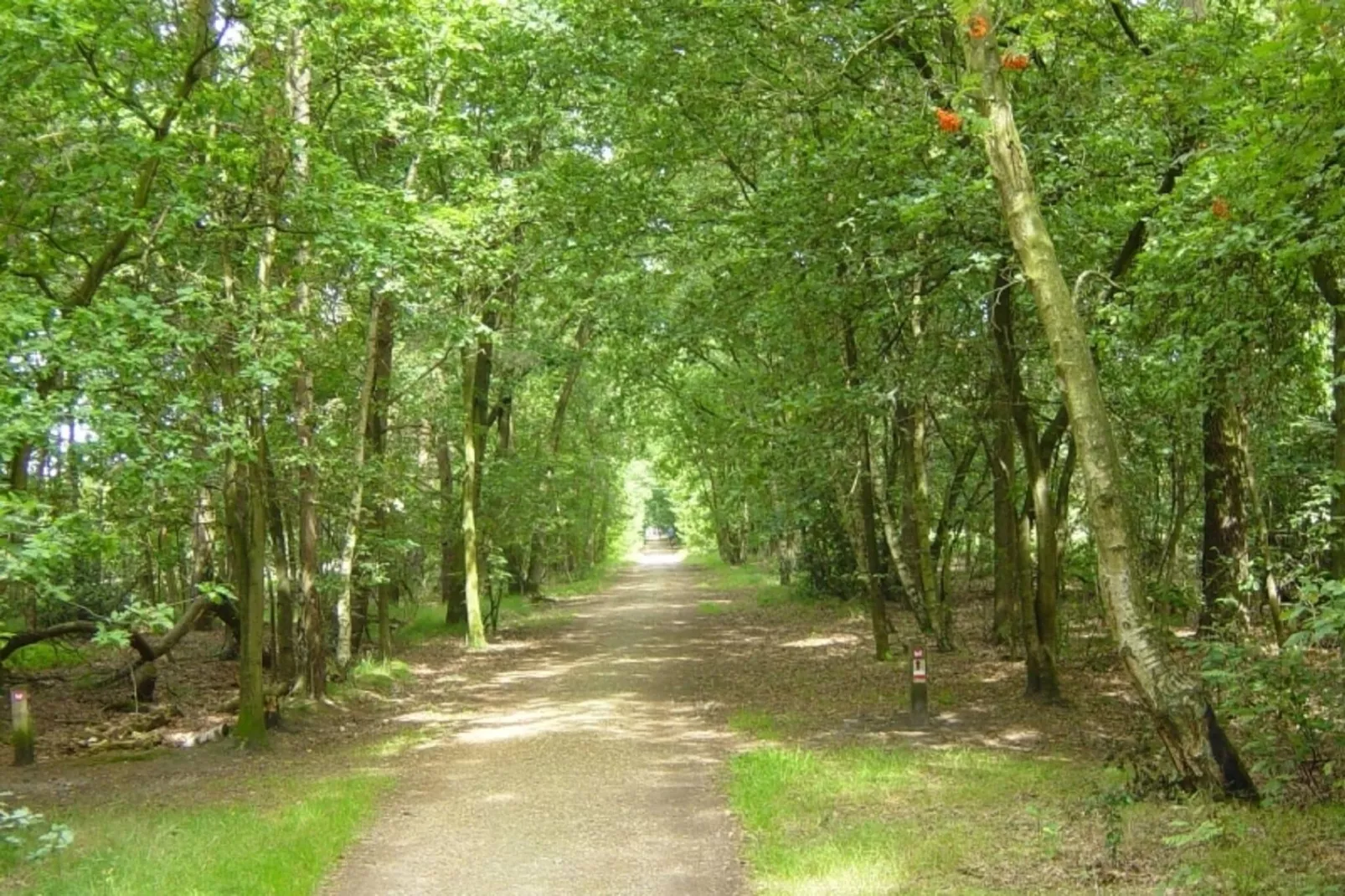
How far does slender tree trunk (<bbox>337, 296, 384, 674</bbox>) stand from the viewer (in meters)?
15.8

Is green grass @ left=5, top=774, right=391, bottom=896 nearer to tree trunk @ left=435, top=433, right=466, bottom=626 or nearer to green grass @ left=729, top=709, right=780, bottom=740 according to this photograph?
green grass @ left=729, top=709, right=780, bottom=740

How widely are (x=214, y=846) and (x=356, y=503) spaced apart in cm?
820

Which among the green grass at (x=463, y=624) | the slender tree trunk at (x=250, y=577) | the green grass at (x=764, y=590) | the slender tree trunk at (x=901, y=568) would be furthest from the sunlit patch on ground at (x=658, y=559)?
the slender tree trunk at (x=250, y=577)

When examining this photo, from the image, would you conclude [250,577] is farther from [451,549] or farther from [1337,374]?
[451,549]

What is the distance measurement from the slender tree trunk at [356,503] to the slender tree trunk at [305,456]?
2.29 ft

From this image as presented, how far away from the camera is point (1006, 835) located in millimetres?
7176

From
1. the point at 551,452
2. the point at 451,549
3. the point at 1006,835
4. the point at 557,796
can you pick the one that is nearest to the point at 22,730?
the point at 557,796

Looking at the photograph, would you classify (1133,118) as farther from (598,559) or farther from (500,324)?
(598,559)

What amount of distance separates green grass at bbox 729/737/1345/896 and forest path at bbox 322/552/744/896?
499 millimetres

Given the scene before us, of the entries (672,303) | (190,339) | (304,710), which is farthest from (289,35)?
(304,710)

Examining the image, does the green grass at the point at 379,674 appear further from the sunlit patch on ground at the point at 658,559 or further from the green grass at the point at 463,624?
the sunlit patch on ground at the point at 658,559

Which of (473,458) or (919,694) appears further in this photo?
(473,458)

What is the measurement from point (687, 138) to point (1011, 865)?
1032cm

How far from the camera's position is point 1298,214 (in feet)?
22.0
